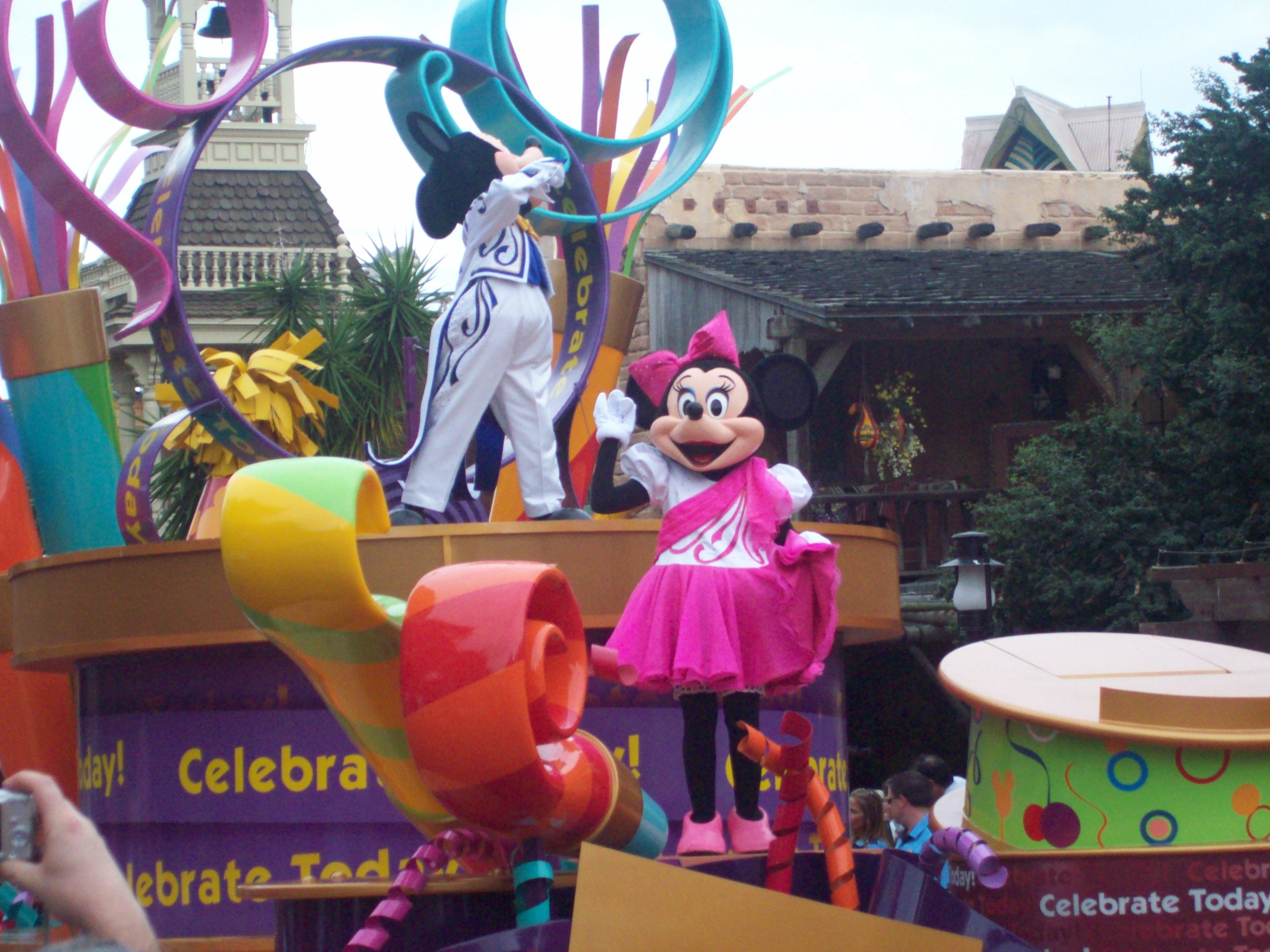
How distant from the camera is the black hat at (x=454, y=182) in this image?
18.4ft

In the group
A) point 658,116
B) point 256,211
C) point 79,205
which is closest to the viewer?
point 79,205

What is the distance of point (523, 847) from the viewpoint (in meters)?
3.09

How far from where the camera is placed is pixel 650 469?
4.42 metres

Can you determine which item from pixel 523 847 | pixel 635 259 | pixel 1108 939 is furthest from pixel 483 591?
pixel 635 259

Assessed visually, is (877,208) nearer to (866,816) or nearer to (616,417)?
(866,816)

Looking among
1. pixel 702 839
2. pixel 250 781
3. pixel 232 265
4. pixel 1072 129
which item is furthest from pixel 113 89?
pixel 1072 129

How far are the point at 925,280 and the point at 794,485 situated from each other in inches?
390

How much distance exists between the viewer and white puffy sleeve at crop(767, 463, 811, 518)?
170 inches

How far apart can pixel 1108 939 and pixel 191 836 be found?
2887 millimetres

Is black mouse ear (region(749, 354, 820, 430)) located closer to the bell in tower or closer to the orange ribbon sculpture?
the orange ribbon sculpture

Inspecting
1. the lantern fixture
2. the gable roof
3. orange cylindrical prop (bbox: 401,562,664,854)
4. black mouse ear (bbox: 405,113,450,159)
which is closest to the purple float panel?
orange cylindrical prop (bbox: 401,562,664,854)

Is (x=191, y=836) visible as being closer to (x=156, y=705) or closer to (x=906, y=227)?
(x=156, y=705)

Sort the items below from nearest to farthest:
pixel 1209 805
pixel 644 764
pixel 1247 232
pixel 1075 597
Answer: pixel 1209 805 < pixel 644 764 < pixel 1247 232 < pixel 1075 597

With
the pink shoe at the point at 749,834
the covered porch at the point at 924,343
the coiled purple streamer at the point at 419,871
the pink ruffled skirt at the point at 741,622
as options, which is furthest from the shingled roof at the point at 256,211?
the coiled purple streamer at the point at 419,871
